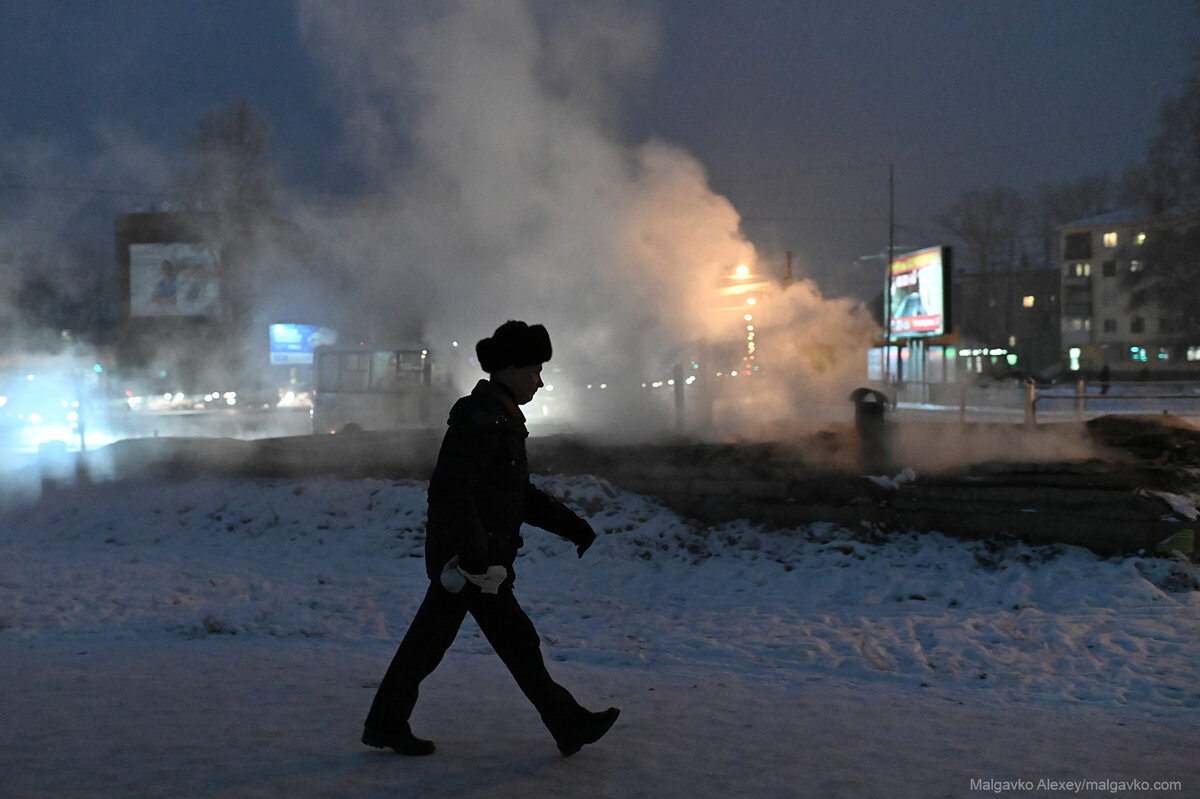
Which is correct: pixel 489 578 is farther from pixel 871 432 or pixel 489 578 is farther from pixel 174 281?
pixel 174 281

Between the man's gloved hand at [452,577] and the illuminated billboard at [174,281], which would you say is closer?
the man's gloved hand at [452,577]

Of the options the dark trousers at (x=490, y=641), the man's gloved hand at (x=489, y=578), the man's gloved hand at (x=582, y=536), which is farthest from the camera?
the man's gloved hand at (x=582, y=536)

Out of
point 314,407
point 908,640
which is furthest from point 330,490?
point 314,407

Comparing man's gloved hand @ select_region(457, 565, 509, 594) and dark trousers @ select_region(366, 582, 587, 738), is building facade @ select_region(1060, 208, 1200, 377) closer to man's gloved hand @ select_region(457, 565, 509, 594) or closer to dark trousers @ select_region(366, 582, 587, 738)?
dark trousers @ select_region(366, 582, 587, 738)

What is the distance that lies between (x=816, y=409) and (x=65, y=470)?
16.1 metres

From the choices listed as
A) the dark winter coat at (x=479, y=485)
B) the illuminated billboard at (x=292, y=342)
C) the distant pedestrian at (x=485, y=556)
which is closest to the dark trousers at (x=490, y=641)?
the distant pedestrian at (x=485, y=556)

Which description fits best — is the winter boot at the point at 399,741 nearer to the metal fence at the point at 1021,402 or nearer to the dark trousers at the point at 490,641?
the dark trousers at the point at 490,641

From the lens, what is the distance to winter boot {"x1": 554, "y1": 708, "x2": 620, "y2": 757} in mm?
4039

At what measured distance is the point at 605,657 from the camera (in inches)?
264

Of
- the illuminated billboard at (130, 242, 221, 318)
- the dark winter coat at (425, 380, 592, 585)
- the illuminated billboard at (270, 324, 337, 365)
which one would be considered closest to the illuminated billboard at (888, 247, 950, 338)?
the illuminated billboard at (270, 324, 337, 365)

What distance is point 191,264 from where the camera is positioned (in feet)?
157

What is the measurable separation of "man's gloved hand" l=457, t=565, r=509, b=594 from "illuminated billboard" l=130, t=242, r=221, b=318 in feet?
135

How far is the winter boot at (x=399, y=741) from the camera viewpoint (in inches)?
160

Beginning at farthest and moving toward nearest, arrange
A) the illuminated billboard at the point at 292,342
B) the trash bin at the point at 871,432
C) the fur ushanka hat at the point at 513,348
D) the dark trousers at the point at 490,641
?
1. the illuminated billboard at the point at 292,342
2. the trash bin at the point at 871,432
3. the fur ushanka hat at the point at 513,348
4. the dark trousers at the point at 490,641
